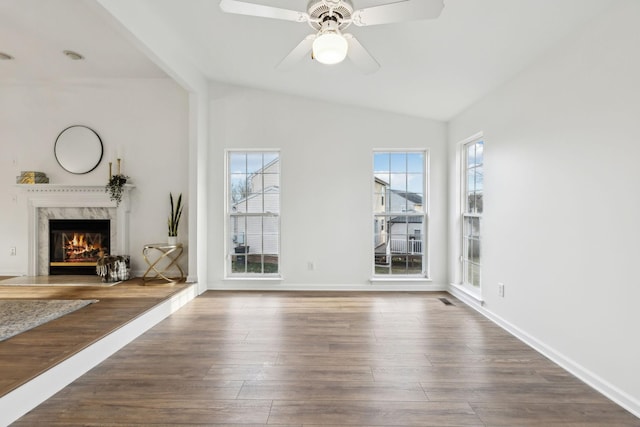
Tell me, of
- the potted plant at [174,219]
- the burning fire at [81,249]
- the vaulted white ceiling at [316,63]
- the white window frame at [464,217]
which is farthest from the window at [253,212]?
the white window frame at [464,217]

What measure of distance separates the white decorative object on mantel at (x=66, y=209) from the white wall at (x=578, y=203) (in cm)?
471

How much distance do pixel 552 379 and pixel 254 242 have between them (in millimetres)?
3586

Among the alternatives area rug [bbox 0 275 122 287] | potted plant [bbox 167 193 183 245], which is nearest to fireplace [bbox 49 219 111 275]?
area rug [bbox 0 275 122 287]

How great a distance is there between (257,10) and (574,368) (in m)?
3.09

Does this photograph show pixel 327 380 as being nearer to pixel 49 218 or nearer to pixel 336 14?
pixel 336 14

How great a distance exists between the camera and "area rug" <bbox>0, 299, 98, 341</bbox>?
100 inches

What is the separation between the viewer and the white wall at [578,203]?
1.86m

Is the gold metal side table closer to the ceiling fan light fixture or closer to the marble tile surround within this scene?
the marble tile surround

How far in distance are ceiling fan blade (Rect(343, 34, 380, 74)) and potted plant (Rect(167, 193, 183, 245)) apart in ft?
10.3

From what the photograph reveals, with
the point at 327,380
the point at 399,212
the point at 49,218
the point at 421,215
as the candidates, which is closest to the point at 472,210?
the point at 421,215

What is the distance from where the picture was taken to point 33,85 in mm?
4539

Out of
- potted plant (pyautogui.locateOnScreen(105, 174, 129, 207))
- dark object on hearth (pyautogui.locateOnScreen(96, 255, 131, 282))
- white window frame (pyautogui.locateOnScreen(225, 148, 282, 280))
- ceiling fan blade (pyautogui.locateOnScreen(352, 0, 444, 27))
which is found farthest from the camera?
white window frame (pyautogui.locateOnScreen(225, 148, 282, 280))

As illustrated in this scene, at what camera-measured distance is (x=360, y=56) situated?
2.16m

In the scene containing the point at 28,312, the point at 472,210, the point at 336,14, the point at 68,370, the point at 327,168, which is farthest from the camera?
the point at 327,168
